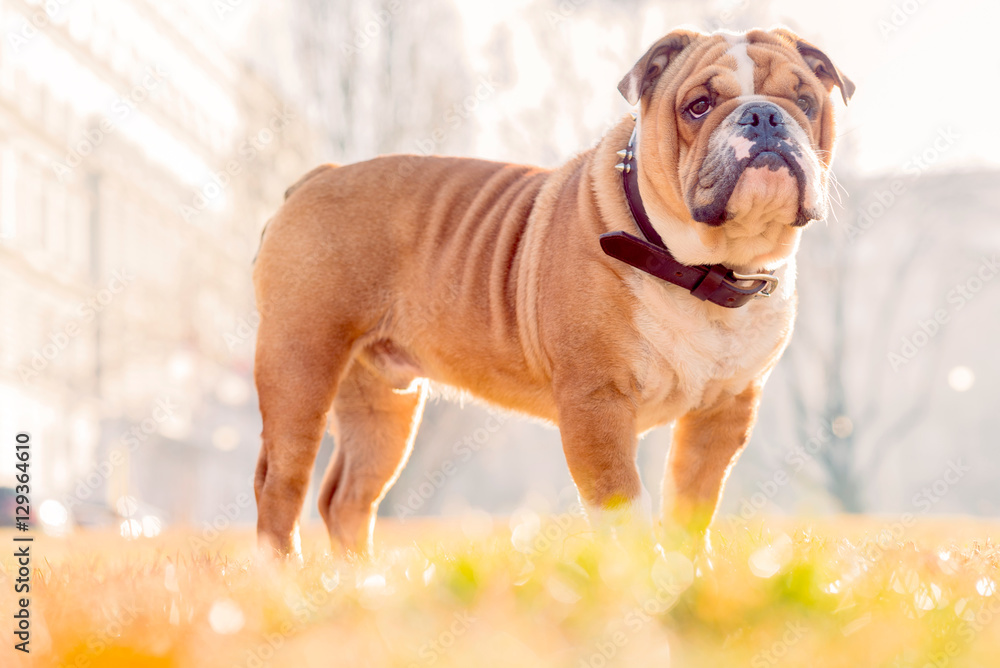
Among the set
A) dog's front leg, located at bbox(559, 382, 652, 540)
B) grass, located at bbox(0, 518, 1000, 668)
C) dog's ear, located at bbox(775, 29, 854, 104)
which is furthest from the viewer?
dog's ear, located at bbox(775, 29, 854, 104)

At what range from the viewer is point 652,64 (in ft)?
10.1

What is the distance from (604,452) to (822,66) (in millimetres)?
1636

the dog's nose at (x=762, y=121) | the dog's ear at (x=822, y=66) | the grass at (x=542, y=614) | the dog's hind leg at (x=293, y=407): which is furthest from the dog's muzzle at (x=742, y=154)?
the dog's hind leg at (x=293, y=407)

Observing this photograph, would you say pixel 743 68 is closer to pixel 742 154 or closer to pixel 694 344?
pixel 742 154

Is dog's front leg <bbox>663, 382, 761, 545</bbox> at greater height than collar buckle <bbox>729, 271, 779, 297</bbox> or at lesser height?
lesser

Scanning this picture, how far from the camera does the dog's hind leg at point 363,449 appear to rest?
4.08 m

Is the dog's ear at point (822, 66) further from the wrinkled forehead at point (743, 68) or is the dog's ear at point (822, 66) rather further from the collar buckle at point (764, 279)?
the collar buckle at point (764, 279)

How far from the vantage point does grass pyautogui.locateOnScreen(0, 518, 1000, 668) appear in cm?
158

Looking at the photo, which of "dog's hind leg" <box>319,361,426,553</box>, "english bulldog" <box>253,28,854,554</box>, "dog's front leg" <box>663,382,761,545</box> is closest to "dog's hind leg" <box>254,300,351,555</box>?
"english bulldog" <box>253,28,854,554</box>

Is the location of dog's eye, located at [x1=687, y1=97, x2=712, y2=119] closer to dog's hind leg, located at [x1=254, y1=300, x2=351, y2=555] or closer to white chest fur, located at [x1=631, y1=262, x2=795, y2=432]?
white chest fur, located at [x1=631, y1=262, x2=795, y2=432]

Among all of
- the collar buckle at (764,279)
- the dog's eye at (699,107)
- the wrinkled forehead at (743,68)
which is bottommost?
the collar buckle at (764,279)

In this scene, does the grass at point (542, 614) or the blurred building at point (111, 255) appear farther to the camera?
the blurred building at point (111, 255)

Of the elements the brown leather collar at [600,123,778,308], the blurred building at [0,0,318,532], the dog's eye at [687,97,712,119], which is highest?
the dog's eye at [687,97,712,119]

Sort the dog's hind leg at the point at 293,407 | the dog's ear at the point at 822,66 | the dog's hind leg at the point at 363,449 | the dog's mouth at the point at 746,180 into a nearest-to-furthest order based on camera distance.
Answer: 1. the dog's mouth at the point at 746,180
2. the dog's ear at the point at 822,66
3. the dog's hind leg at the point at 293,407
4. the dog's hind leg at the point at 363,449
